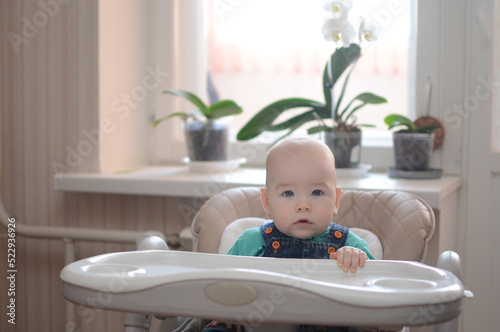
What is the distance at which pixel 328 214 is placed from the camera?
3.75 feet

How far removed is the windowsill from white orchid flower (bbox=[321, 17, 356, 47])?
0.38 metres

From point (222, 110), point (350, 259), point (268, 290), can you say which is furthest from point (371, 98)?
point (268, 290)

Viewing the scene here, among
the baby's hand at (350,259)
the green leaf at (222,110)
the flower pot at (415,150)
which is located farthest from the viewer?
the green leaf at (222,110)

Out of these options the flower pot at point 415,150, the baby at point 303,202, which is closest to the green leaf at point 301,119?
the flower pot at point 415,150

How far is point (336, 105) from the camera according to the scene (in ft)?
5.64

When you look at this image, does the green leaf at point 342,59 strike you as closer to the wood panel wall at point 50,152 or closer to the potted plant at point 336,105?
the potted plant at point 336,105

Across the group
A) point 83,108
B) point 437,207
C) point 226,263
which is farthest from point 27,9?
point 437,207

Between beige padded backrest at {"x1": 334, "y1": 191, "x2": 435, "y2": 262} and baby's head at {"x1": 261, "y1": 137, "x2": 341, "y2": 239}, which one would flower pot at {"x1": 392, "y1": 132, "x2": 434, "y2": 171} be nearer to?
beige padded backrest at {"x1": 334, "y1": 191, "x2": 435, "y2": 262}

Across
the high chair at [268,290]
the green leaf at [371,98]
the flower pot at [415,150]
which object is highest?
the green leaf at [371,98]

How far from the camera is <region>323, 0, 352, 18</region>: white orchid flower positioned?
162 centimetres

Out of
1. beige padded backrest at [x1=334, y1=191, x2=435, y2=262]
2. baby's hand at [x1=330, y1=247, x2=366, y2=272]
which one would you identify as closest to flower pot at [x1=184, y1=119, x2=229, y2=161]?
beige padded backrest at [x1=334, y1=191, x2=435, y2=262]

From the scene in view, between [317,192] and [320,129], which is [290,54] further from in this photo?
[317,192]

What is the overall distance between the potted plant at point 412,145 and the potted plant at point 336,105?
10cm

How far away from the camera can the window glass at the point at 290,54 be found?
194cm
